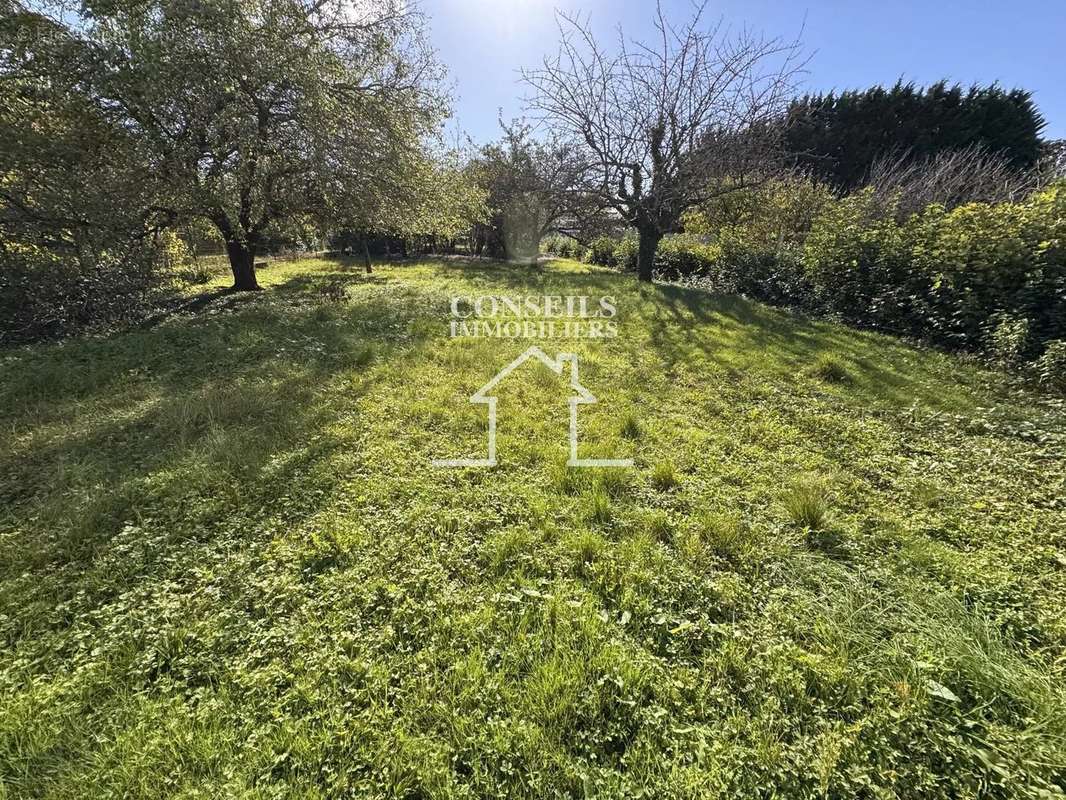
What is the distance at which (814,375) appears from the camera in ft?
18.4

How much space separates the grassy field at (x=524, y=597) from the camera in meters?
1.54

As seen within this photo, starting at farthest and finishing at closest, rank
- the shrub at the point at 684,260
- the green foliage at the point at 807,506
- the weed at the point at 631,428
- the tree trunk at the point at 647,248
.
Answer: the shrub at the point at 684,260 < the tree trunk at the point at 647,248 < the weed at the point at 631,428 < the green foliage at the point at 807,506

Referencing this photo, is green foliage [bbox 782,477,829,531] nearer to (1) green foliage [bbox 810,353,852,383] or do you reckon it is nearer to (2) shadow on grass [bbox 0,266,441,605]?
(1) green foliage [bbox 810,353,852,383]

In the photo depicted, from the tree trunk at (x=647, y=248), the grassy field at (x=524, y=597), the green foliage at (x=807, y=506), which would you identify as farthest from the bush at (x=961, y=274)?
the tree trunk at (x=647, y=248)

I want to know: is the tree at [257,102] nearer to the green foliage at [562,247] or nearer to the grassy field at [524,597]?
the grassy field at [524,597]

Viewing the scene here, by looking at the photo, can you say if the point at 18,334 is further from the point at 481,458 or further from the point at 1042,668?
the point at 1042,668

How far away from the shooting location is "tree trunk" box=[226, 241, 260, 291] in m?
10.9

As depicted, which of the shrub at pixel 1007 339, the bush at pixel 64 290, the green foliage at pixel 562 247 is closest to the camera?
the shrub at pixel 1007 339

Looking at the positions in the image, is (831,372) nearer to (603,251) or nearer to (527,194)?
(527,194)

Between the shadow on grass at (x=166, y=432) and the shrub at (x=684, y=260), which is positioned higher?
the shrub at (x=684, y=260)

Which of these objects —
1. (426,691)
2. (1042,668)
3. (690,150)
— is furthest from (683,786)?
(690,150)

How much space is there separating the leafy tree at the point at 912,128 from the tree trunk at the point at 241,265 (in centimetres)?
2779

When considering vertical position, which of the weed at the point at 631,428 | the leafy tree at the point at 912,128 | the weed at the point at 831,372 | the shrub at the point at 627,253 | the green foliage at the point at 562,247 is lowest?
the weed at the point at 631,428

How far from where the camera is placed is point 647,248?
13922 mm
